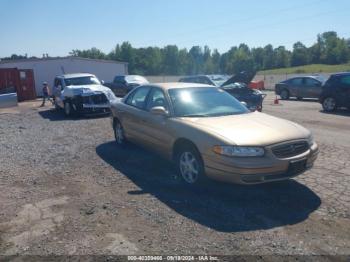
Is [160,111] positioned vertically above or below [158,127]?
above

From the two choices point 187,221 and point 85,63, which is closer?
point 187,221

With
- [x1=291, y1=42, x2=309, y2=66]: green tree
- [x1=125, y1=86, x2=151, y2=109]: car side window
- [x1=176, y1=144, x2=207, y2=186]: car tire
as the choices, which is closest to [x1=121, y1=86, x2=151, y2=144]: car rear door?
[x1=125, y1=86, x2=151, y2=109]: car side window

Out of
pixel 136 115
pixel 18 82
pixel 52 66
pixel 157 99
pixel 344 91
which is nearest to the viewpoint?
pixel 157 99

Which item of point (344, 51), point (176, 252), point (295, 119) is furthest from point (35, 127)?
point (344, 51)

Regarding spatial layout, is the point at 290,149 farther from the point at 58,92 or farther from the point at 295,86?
the point at 295,86

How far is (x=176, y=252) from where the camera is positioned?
11.8ft

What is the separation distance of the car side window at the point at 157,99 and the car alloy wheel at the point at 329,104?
10.3 m

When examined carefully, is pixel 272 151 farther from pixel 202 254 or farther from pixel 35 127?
pixel 35 127

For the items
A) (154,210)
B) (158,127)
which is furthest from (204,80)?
(154,210)

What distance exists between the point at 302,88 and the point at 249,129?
56.4 ft

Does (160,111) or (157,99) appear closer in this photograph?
(160,111)

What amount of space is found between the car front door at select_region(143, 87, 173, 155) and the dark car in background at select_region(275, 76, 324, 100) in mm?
15399

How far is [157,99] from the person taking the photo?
21.2 ft

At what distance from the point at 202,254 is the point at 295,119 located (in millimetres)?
10059
